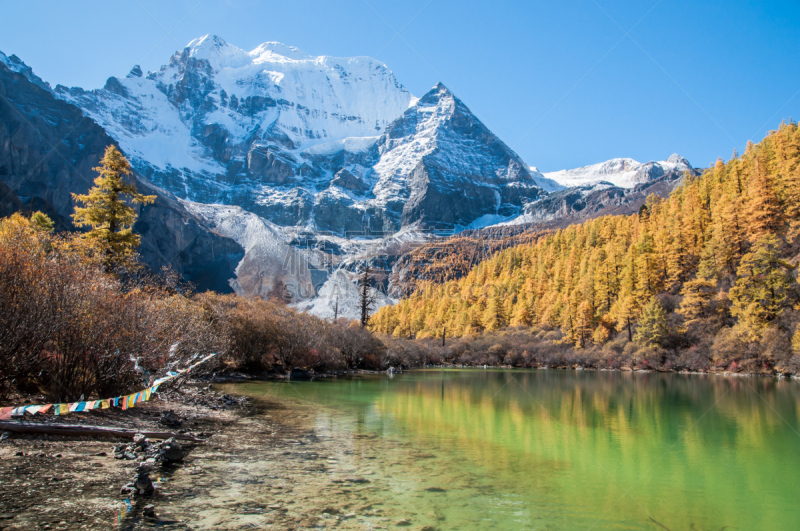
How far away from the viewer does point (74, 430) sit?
10602mm

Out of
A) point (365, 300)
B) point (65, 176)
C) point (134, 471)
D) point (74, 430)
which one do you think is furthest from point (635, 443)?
point (65, 176)

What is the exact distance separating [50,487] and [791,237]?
5894 centimetres

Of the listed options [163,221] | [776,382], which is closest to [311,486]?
[776,382]

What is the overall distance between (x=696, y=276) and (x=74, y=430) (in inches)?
2507

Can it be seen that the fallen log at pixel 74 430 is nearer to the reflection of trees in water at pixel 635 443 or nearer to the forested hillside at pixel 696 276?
the reflection of trees in water at pixel 635 443

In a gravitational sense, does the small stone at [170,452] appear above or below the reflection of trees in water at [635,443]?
above

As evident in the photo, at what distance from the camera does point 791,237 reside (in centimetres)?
4566

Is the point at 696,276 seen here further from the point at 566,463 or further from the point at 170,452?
the point at 170,452

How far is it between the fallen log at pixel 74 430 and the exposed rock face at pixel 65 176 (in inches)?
2931

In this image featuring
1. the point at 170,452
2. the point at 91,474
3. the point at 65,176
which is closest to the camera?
the point at 91,474

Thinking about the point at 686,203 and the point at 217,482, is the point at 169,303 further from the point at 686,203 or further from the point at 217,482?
the point at 686,203

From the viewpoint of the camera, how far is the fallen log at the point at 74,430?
9992 millimetres

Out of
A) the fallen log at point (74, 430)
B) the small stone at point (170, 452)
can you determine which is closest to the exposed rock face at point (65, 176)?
the fallen log at point (74, 430)

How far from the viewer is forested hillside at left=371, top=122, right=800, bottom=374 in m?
42.9
